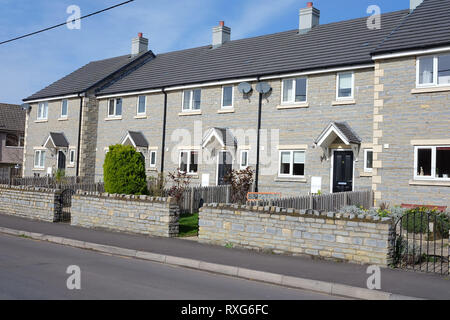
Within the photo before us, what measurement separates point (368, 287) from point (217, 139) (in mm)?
15699

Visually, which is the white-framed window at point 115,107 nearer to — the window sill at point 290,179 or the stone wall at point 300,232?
the window sill at point 290,179

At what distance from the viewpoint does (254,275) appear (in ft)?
30.2

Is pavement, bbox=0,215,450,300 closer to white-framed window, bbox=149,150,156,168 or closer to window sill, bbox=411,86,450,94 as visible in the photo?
window sill, bbox=411,86,450,94

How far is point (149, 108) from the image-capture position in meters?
27.5

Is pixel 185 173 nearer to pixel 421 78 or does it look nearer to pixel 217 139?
pixel 217 139

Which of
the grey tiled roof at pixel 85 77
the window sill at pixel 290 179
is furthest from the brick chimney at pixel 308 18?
the grey tiled roof at pixel 85 77

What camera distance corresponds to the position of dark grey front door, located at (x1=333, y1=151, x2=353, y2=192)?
1945 centimetres

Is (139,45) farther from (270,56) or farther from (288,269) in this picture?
(288,269)

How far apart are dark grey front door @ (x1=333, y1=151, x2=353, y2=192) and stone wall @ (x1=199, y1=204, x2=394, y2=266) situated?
27.3 feet

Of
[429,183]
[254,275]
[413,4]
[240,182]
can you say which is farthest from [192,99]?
[254,275]

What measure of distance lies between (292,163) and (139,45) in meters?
17.7

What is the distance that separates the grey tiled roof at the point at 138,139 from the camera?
2689 cm

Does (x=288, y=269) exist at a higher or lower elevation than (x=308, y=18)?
lower

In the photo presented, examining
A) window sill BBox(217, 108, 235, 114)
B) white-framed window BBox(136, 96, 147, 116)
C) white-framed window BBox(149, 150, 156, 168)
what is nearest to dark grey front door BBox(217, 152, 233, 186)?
window sill BBox(217, 108, 235, 114)
